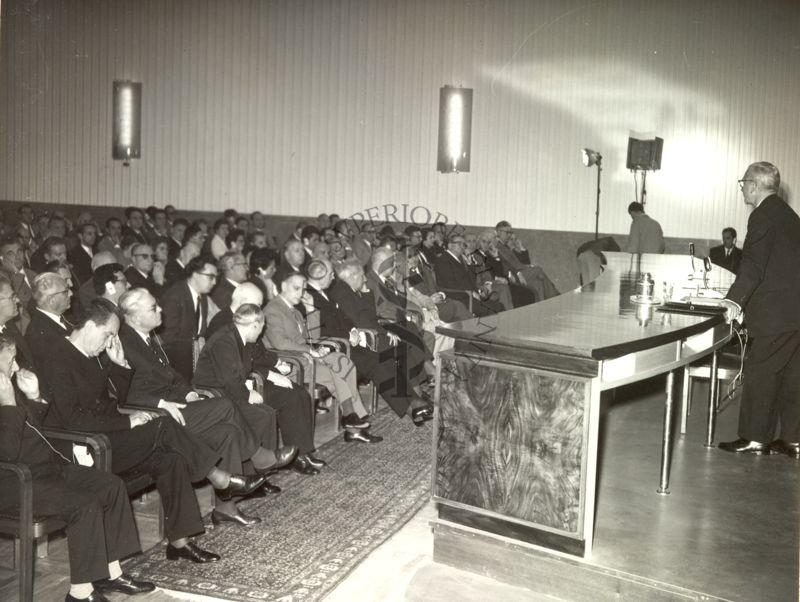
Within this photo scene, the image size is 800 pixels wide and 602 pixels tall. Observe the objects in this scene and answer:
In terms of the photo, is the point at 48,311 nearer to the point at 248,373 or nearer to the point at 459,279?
the point at 248,373

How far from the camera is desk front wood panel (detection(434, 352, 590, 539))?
8.83ft

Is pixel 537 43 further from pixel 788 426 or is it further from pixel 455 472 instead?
pixel 455 472

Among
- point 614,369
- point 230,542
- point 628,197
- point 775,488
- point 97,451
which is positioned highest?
point 628,197

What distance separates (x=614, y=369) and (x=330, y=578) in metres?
1.32

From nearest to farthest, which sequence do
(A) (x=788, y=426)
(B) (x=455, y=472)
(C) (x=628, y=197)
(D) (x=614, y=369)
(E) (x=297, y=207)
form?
(D) (x=614, y=369)
(B) (x=455, y=472)
(A) (x=788, y=426)
(C) (x=628, y=197)
(E) (x=297, y=207)

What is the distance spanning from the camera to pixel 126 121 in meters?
13.7

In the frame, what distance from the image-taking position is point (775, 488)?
11.7 feet

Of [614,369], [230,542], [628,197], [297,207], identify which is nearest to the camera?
[614,369]

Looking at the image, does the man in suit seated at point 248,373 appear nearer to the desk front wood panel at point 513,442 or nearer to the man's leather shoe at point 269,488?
the man's leather shoe at point 269,488

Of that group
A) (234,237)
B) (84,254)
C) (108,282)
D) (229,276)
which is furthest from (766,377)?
(234,237)

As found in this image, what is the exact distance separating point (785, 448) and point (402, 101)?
979cm

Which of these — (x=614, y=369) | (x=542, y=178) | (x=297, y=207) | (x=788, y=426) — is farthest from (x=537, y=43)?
(x=614, y=369)

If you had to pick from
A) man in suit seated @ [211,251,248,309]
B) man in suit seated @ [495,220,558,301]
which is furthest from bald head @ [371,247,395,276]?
man in suit seated @ [495,220,558,301]

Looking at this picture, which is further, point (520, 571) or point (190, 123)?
point (190, 123)
